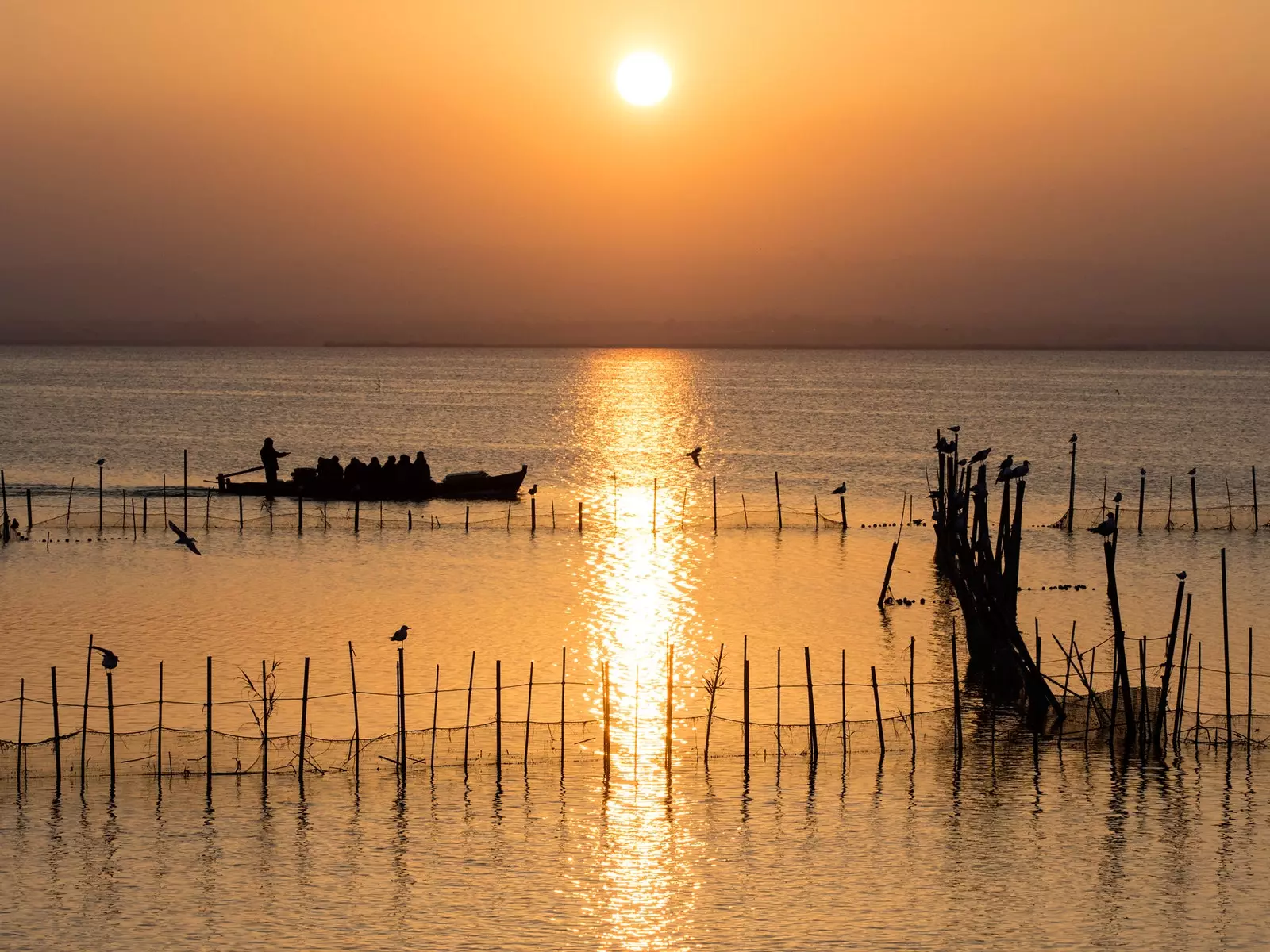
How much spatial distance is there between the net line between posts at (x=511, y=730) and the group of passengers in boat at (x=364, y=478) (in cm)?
2930

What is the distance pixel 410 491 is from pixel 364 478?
5.68ft

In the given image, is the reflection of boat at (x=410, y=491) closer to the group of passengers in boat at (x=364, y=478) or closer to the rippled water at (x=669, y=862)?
the group of passengers in boat at (x=364, y=478)

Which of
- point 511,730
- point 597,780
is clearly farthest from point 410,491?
point 597,780

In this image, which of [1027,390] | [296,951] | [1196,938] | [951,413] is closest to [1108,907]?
[1196,938]

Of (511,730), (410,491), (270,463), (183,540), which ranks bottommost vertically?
(511,730)

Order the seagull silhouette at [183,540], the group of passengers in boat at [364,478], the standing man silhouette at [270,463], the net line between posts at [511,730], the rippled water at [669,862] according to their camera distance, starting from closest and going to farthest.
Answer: the rippled water at [669,862] < the net line between posts at [511,730] < the seagull silhouette at [183,540] < the standing man silhouette at [270,463] < the group of passengers in boat at [364,478]

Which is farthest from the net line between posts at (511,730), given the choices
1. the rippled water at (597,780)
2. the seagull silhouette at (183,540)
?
the seagull silhouette at (183,540)

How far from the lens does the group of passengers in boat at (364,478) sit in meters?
55.8

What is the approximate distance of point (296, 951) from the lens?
16531 millimetres

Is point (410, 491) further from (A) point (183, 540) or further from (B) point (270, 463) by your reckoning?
(A) point (183, 540)

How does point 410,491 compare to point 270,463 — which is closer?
point 270,463

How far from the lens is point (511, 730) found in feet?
76.2

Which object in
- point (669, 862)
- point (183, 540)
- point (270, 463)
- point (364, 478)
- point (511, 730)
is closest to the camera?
point (669, 862)

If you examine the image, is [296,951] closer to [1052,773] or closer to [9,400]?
[1052,773]
